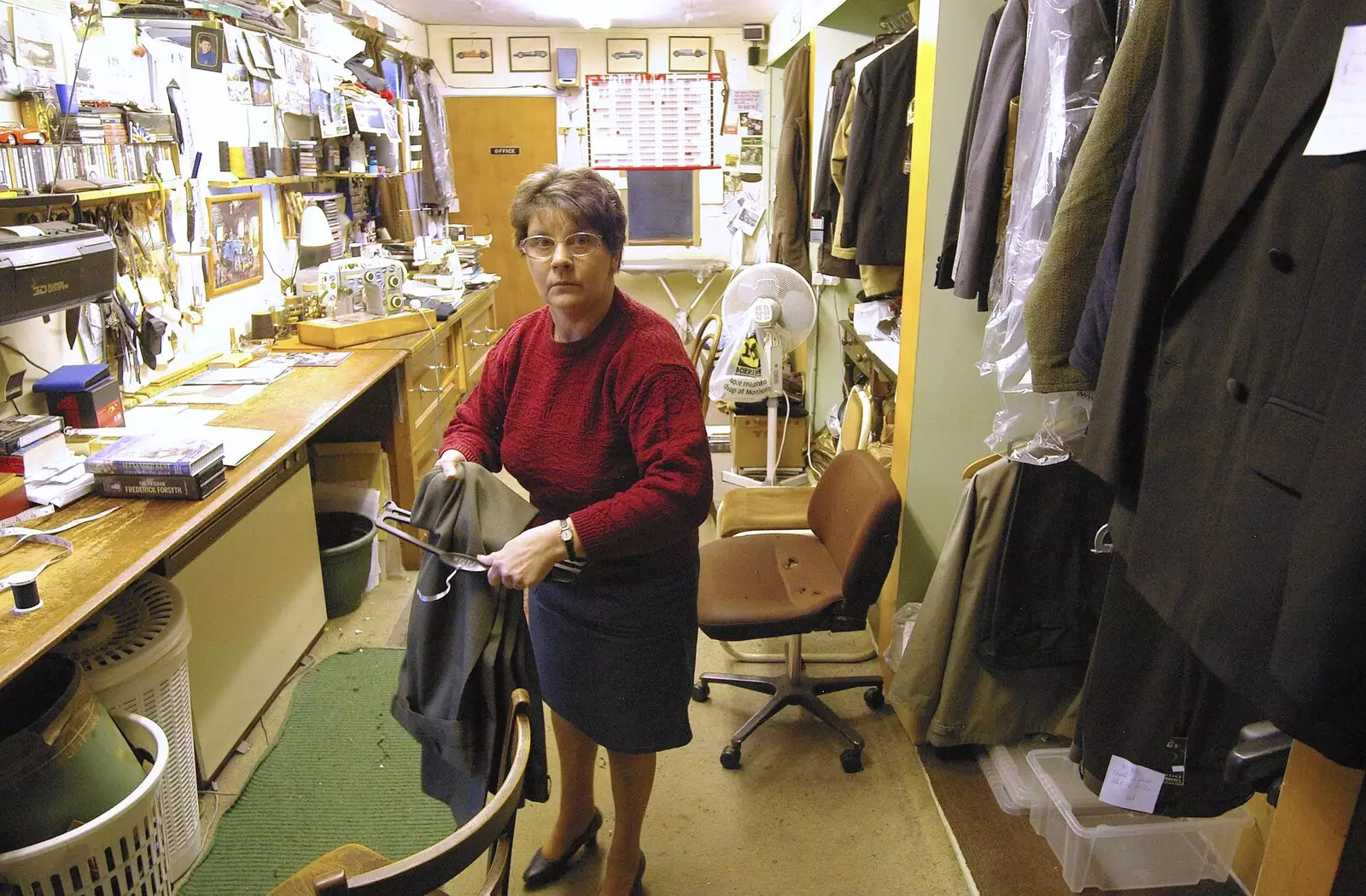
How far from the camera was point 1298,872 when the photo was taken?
3.07ft

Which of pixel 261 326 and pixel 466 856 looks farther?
pixel 261 326

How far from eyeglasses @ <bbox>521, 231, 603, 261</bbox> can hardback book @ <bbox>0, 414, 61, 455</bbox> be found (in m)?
1.14

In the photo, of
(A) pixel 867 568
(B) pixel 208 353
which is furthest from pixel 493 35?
(A) pixel 867 568

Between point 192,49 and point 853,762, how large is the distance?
2812 mm

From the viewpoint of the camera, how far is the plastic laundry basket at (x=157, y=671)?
1.69 metres

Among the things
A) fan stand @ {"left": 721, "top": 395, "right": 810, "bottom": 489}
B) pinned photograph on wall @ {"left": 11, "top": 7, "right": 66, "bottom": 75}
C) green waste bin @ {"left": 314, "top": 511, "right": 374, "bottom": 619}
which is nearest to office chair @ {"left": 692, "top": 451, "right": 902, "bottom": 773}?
fan stand @ {"left": 721, "top": 395, "right": 810, "bottom": 489}

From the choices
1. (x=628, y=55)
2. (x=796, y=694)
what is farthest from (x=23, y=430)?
(x=628, y=55)

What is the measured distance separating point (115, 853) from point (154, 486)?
0.68 metres

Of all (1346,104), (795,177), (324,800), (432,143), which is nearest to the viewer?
(1346,104)

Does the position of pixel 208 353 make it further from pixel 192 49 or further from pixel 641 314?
pixel 641 314

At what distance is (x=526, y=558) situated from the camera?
1330 millimetres

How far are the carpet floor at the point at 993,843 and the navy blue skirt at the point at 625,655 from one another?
78 centimetres

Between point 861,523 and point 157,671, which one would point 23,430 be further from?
point 861,523

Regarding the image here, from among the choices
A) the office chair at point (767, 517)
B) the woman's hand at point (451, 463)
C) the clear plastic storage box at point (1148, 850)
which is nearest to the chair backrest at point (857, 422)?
the office chair at point (767, 517)
